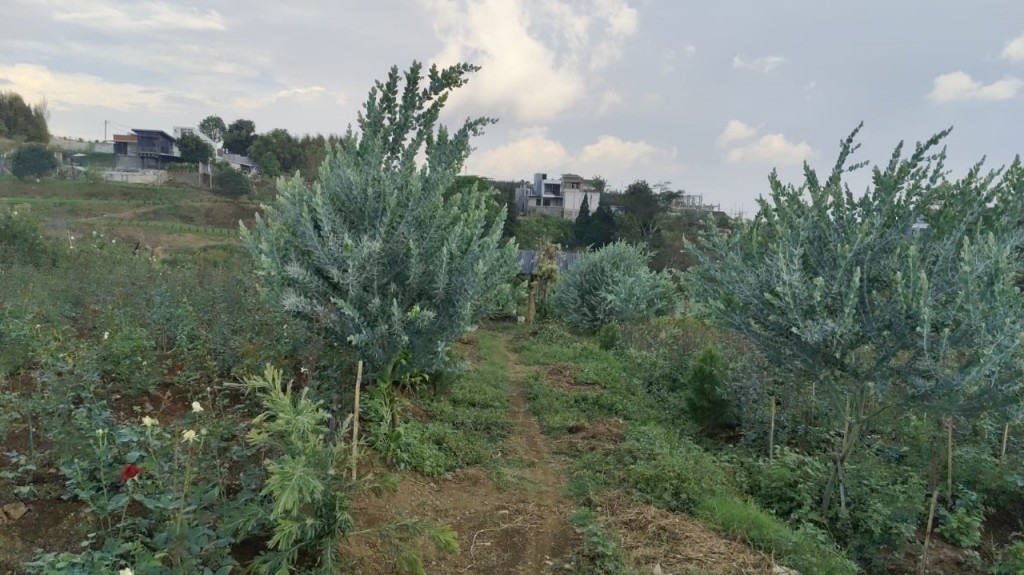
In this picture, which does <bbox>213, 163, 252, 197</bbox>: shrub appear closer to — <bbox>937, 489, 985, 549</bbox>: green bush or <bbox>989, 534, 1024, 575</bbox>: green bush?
<bbox>937, 489, 985, 549</bbox>: green bush

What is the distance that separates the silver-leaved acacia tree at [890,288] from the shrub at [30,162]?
4938 cm

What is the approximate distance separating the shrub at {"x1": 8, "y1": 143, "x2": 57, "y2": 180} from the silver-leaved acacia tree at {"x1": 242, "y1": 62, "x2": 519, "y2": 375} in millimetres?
46150

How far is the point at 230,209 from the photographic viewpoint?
4034cm

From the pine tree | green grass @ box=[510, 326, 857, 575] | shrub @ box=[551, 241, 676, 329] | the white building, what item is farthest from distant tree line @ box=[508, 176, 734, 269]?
green grass @ box=[510, 326, 857, 575]

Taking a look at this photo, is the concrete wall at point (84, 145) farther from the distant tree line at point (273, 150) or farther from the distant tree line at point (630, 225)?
the distant tree line at point (630, 225)

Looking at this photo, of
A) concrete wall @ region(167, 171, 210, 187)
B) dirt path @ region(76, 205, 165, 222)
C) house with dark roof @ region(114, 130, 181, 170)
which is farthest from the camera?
house with dark roof @ region(114, 130, 181, 170)

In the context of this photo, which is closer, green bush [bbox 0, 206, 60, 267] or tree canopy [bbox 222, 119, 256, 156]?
green bush [bbox 0, 206, 60, 267]

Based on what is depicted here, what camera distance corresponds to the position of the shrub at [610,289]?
16.5m

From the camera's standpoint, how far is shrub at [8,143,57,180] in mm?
40156

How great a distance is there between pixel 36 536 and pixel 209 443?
999 mm

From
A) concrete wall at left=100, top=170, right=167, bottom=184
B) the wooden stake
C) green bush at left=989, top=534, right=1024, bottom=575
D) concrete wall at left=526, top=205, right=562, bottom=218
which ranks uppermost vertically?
concrete wall at left=526, top=205, right=562, bottom=218

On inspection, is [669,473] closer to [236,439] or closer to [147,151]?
[236,439]

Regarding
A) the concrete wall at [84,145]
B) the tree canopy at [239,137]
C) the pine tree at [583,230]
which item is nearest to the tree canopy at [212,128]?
the tree canopy at [239,137]

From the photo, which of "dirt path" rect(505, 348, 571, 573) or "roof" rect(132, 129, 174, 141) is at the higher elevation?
"roof" rect(132, 129, 174, 141)
